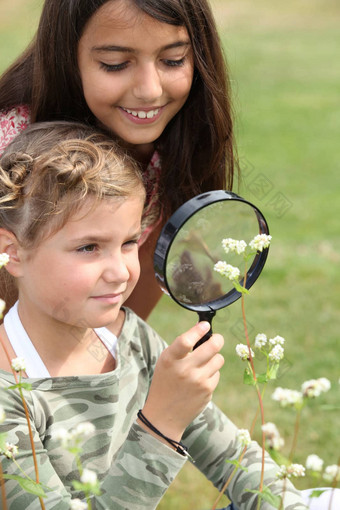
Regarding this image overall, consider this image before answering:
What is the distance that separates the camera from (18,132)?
271 centimetres

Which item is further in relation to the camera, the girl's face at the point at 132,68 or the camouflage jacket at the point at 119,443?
the girl's face at the point at 132,68

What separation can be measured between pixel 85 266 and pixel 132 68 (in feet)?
2.73

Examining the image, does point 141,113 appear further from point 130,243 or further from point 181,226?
point 181,226

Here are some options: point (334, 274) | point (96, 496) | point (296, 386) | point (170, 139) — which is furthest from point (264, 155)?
point (96, 496)

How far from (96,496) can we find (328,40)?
15.5 meters

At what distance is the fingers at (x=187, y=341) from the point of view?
176cm

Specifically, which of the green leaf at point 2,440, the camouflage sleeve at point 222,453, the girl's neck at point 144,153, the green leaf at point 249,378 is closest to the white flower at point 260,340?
the green leaf at point 249,378

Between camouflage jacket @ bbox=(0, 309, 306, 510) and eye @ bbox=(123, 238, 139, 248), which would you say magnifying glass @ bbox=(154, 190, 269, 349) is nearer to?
eye @ bbox=(123, 238, 139, 248)

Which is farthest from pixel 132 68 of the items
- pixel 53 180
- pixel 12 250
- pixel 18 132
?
pixel 12 250

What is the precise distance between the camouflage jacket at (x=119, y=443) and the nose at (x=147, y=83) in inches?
27.1

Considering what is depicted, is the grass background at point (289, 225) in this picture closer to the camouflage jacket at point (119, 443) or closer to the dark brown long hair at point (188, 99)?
the dark brown long hair at point (188, 99)

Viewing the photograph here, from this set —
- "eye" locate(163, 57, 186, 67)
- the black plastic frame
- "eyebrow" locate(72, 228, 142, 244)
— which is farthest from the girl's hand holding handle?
"eye" locate(163, 57, 186, 67)

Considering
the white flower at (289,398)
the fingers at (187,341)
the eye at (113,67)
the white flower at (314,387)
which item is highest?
the eye at (113,67)

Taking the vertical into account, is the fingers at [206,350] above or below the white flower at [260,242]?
below
